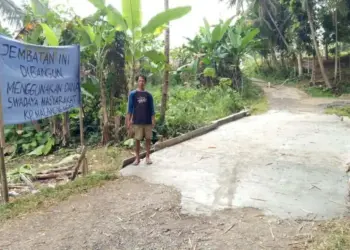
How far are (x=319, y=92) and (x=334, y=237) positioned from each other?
57.9 ft

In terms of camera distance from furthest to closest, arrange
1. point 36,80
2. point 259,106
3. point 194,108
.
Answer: point 259,106 < point 194,108 < point 36,80

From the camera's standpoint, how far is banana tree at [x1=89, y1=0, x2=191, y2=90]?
669 centimetres

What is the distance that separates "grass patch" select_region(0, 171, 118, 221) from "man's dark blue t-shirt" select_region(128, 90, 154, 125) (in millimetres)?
1057

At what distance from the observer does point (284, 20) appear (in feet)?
79.2

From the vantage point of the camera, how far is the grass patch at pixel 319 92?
62.0ft

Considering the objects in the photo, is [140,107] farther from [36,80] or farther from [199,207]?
[199,207]

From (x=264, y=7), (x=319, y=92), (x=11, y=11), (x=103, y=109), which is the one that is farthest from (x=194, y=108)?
(x=264, y=7)

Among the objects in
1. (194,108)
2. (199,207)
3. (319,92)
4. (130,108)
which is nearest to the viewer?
(199,207)

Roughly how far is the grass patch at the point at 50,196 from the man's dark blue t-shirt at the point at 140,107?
41.6 inches

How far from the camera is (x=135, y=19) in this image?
6785 mm

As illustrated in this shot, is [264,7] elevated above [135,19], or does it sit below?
above

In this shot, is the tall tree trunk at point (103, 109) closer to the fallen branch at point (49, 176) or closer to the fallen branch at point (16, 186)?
the fallen branch at point (49, 176)

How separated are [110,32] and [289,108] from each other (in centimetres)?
879

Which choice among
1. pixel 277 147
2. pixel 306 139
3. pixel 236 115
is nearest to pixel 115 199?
pixel 277 147
